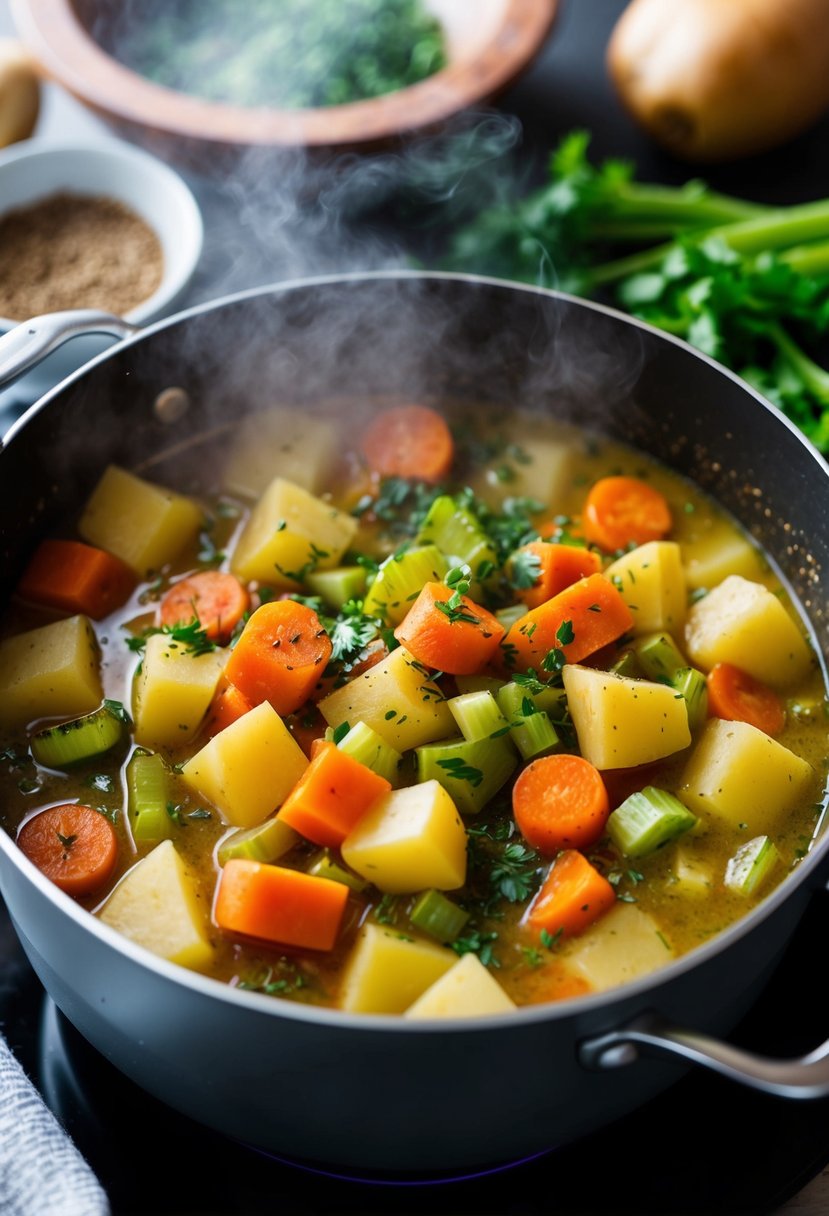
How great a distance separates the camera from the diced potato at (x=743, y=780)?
2238 millimetres

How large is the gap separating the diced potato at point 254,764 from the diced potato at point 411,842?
0.18 m

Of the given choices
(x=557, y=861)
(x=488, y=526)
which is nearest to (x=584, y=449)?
(x=488, y=526)

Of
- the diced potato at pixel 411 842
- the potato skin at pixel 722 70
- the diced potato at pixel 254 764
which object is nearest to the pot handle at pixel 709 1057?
the diced potato at pixel 411 842

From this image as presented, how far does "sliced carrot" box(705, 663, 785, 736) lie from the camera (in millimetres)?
2402

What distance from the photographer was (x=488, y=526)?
8.82ft

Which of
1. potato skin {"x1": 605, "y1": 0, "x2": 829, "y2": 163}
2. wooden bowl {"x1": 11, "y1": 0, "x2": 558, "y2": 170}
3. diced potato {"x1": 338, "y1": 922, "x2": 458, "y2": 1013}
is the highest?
wooden bowl {"x1": 11, "y1": 0, "x2": 558, "y2": 170}

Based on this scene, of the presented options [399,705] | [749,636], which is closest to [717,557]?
[749,636]

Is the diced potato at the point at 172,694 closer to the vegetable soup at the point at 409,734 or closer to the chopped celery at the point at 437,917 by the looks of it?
the vegetable soup at the point at 409,734

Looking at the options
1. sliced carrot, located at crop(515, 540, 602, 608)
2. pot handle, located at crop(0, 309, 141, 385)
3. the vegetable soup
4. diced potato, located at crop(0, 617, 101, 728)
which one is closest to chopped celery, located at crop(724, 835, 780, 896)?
the vegetable soup

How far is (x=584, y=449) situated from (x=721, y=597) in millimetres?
603

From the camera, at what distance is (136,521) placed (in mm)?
2699

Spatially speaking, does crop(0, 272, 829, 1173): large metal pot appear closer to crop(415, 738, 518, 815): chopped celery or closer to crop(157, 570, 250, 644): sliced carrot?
crop(157, 570, 250, 644): sliced carrot

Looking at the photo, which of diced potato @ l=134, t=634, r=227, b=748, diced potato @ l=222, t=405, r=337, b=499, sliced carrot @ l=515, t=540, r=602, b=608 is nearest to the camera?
diced potato @ l=134, t=634, r=227, b=748

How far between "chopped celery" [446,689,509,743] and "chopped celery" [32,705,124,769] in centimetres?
68
